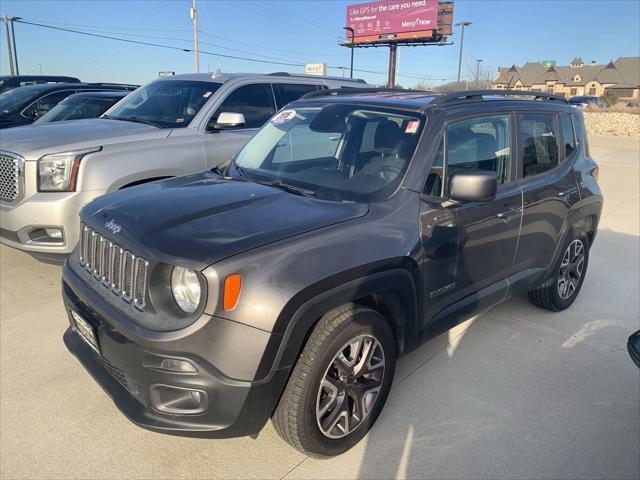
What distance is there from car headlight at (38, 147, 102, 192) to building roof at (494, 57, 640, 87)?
94.5 metres

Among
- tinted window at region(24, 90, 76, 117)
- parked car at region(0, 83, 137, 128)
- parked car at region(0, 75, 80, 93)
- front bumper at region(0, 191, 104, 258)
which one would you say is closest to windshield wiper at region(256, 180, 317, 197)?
front bumper at region(0, 191, 104, 258)

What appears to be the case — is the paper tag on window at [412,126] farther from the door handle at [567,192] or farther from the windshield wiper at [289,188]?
the door handle at [567,192]

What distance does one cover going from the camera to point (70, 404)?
9.77 feet

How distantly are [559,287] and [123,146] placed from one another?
14.0ft

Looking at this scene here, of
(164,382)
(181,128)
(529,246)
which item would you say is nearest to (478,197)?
(529,246)

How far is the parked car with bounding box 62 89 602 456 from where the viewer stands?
211cm

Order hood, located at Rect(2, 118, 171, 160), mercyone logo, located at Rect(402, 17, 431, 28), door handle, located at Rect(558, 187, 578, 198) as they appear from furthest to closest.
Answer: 1. mercyone logo, located at Rect(402, 17, 431, 28)
2. hood, located at Rect(2, 118, 171, 160)
3. door handle, located at Rect(558, 187, 578, 198)

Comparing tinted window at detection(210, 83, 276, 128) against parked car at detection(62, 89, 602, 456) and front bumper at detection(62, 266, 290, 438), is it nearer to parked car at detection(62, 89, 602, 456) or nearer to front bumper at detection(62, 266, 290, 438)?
parked car at detection(62, 89, 602, 456)

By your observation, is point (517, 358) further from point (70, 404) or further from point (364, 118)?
point (70, 404)

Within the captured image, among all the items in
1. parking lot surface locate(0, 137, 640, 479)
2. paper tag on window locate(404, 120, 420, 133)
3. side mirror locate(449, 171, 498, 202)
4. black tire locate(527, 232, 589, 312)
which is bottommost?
parking lot surface locate(0, 137, 640, 479)

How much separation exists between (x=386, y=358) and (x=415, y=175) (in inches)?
41.8

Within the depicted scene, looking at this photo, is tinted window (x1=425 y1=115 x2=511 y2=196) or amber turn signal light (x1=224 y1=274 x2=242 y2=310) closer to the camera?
amber turn signal light (x1=224 y1=274 x2=242 y2=310)

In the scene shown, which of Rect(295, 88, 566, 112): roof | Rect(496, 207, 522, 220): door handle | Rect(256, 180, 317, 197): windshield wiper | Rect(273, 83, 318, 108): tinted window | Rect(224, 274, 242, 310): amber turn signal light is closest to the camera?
Rect(224, 274, 242, 310): amber turn signal light

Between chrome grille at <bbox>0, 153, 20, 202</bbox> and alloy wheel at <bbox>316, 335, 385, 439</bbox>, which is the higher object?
chrome grille at <bbox>0, 153, 20, 202</bbox>
